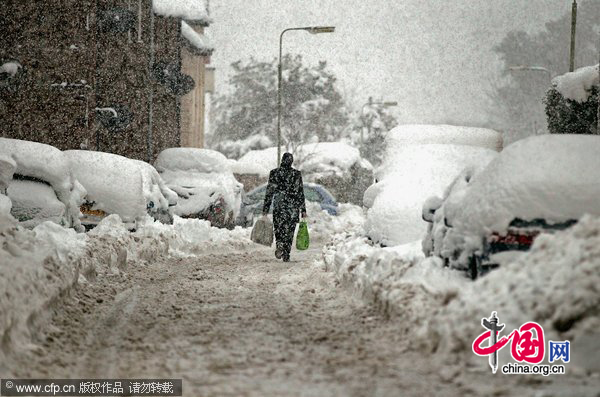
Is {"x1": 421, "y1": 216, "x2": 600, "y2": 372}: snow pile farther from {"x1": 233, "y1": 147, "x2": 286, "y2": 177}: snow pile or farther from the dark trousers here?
{"x1": 233, "y1": 147, "x2": 286, "y2": 177}: snow pile

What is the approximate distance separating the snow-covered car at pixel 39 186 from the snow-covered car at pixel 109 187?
167cm

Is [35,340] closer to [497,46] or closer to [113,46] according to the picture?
[113,46]

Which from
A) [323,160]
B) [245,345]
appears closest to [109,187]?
[245,345]

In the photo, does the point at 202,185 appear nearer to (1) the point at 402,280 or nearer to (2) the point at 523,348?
(1) the point at 402,280

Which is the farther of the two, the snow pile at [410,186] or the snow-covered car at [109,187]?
the snow-covered car at [109,187]

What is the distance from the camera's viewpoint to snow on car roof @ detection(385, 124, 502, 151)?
14.3 metres

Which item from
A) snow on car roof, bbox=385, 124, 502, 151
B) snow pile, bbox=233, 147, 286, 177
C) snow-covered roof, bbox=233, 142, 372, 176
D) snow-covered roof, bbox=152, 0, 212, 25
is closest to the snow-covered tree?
snow pile, bbox=233, 147, 286, 177

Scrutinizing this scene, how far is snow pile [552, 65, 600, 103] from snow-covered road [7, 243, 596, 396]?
19.0 ft

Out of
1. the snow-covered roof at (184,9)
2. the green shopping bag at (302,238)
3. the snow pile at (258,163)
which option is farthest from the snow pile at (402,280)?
the snow pile at (258,163)

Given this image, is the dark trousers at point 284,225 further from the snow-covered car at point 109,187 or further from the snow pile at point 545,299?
the snow pile at point 545,299

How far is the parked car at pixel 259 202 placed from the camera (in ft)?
69.8

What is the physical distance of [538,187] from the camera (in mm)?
6180

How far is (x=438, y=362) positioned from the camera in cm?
530

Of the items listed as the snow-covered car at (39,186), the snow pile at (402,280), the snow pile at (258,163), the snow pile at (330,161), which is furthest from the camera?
the snow pile at (330,161)
